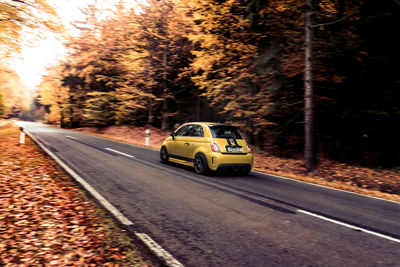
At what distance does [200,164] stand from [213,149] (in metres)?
0.77

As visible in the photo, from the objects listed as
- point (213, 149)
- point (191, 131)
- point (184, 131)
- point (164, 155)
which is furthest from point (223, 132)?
point (164, 155)

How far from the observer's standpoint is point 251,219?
472 cm

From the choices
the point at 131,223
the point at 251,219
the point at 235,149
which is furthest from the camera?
the point at 235,149

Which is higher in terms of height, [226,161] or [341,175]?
[226,161]

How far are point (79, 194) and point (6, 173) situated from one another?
2950mm

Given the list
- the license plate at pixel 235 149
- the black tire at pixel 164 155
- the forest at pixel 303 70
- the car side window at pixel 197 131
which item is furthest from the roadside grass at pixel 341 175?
the black tire at pixel 164 155

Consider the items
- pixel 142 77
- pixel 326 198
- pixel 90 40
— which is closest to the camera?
pixel 326 198

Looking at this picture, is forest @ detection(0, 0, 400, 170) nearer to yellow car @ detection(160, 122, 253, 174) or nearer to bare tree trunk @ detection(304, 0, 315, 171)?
bare tree trunk @ detection(304, 0, 315, 171)

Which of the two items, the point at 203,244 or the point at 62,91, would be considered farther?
the point at 62,91

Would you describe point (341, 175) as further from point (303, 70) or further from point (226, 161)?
point (226, 161)

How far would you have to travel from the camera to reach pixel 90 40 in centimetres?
2997

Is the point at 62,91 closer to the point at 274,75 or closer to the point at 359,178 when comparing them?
the point at 274,75

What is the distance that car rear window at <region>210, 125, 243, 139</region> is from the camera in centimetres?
859

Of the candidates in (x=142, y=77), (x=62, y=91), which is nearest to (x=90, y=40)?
(x=142, y=77)
